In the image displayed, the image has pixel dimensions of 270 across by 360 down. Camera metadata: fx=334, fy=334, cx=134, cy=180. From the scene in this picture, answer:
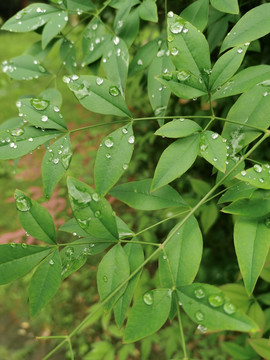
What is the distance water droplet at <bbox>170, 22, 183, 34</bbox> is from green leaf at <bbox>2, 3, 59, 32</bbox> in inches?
17.7

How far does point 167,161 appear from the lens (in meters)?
0.64

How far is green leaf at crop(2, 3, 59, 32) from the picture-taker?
913 mm

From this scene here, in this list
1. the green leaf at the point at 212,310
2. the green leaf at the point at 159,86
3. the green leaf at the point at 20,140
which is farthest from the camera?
the green leaf at the point at 159,86

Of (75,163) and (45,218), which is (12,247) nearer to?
(45,218)

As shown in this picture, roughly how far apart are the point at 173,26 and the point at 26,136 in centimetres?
37

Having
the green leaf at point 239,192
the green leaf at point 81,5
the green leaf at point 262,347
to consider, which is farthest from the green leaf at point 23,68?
the green leaf at point 262,347

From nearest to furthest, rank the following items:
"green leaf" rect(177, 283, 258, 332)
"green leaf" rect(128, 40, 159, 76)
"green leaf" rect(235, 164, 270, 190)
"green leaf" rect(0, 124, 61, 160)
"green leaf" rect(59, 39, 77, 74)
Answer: "green leaf" rect(177, 283, 258, 332) → "green leaf" rect(235, 164, 270, 190) → "green leaf" rect(0, 124, 61, 160) → "green leaf" rect(128, 40, 159, 76) → "green leaf" rect(59, 39, 77, 74)

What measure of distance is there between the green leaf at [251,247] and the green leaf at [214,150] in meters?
0.13

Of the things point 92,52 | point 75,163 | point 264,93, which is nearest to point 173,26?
point 264,93

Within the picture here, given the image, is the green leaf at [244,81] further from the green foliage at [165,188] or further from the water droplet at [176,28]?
the water droplet at [176,28]

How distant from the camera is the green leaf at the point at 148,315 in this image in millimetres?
513

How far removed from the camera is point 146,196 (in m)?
0.75

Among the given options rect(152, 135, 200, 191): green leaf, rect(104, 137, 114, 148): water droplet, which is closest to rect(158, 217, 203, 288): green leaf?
rect(152, 135, 200, 191): green leaf

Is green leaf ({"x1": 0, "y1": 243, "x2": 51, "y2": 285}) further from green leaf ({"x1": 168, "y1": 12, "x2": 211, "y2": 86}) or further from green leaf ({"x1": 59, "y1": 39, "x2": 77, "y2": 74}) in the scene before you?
green leaf ({"x1": 59, "y1": 39, "x2": 77, "y2": 74})
